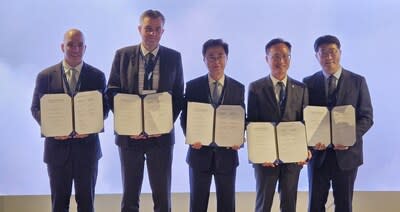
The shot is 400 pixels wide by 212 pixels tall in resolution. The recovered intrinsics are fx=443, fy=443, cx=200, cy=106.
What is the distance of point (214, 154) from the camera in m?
2.89

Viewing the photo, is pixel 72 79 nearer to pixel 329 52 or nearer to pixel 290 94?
pixel 290 94

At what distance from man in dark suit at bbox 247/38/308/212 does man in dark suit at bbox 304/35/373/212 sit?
0.71ft

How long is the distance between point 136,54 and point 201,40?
0.97 m

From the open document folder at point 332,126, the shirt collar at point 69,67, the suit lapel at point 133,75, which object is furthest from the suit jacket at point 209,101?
the shirt collar at point 69,67

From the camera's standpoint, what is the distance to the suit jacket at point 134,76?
288 cm

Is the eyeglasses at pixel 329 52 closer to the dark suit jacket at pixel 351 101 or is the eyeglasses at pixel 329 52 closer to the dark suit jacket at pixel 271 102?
the dark suit jacket at pixel 351 101

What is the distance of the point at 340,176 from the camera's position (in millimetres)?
2998

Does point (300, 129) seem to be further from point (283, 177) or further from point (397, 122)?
point (397, 122)

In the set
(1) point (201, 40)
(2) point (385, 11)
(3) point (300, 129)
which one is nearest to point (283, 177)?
(3) point (300, 129)

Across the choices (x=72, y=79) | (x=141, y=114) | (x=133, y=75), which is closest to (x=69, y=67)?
(x=72, y=79)

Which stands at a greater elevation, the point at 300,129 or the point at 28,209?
the point at 300,129

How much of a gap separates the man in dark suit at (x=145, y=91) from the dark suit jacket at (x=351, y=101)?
3.29 ft

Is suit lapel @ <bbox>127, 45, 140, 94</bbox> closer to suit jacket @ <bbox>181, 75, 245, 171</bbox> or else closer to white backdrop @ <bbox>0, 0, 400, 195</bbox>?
suit jacket @ <bbox>181, 75, 245, 171</bbox>

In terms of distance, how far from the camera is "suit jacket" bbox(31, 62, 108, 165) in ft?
9.42
